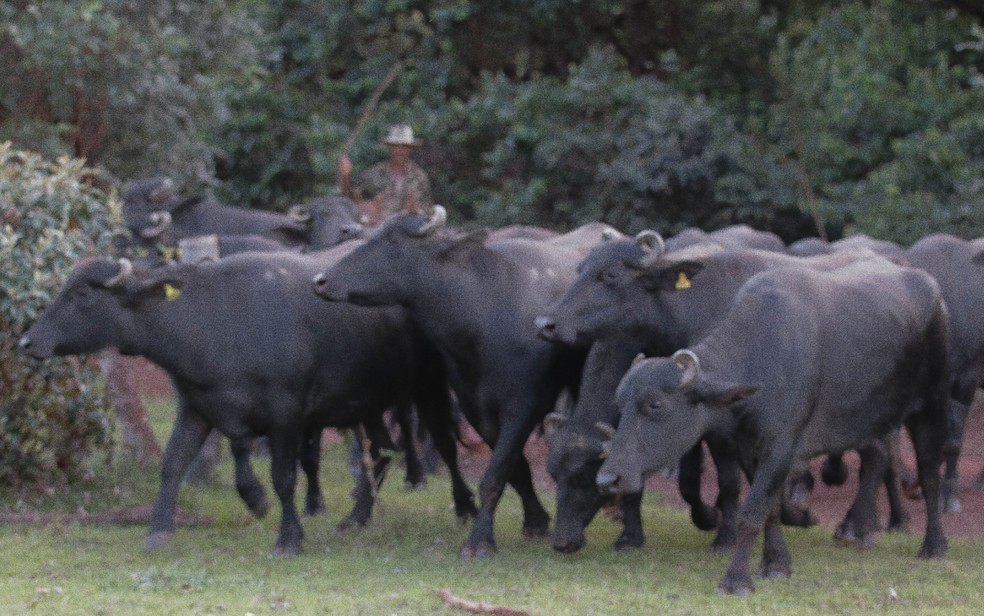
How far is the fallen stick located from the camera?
8180mm

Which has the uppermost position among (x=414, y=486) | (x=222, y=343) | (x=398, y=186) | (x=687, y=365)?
(x=398, y=186)

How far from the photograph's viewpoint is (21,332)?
38.3 feet

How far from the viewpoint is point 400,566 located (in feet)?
32.2

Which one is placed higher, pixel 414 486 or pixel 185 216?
pixel 185 216

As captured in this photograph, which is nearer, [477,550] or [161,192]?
[477,550]

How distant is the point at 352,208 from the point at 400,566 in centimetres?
686

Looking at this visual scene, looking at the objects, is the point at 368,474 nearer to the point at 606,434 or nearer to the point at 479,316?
the point at 479,316

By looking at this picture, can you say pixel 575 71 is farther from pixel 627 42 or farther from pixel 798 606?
pixel 798 606

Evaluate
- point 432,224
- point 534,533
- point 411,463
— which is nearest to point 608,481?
point 534,533

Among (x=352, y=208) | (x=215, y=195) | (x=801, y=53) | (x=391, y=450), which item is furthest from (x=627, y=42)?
(x=391, y=450)

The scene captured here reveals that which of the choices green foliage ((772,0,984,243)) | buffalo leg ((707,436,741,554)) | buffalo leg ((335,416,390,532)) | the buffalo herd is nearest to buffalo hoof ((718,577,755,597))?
the buffalo herd

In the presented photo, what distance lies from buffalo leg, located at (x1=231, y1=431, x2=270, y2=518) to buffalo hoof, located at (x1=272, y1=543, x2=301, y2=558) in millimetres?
823

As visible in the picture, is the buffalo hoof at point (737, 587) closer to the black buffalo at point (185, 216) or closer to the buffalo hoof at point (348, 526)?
the buffalo hoof at point (348, 526)

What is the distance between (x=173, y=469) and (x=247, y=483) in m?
0.70
